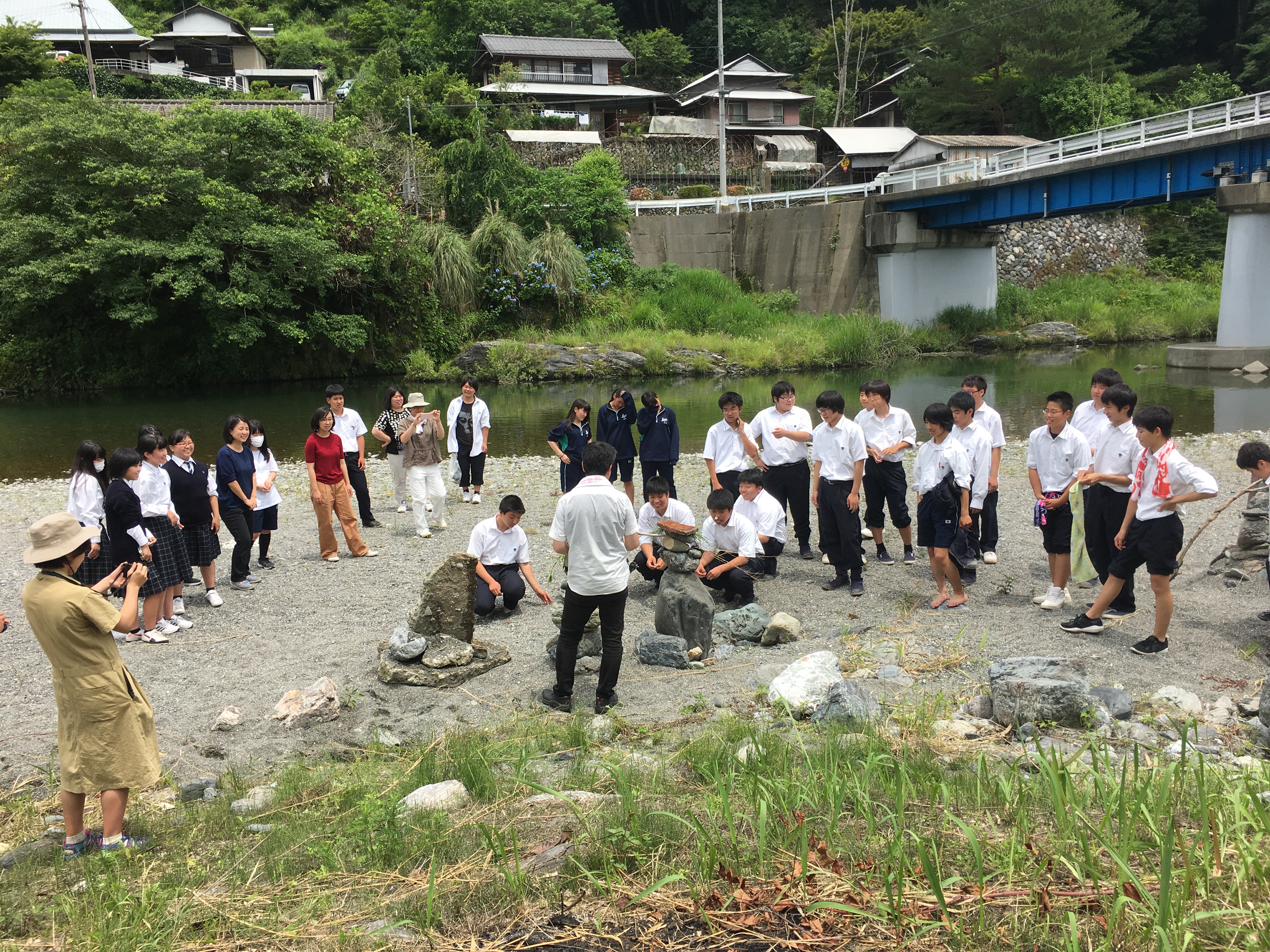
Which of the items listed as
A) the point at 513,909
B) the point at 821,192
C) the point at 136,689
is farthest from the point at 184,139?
the point at 513,909

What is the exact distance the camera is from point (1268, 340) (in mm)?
29156

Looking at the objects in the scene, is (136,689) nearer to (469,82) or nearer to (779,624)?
(779,624)

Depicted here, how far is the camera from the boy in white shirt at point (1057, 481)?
8.02 metres

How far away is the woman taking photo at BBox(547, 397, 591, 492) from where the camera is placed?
11.4m

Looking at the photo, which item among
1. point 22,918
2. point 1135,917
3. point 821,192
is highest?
point 821,192

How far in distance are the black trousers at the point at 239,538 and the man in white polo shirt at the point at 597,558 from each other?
4777 mm

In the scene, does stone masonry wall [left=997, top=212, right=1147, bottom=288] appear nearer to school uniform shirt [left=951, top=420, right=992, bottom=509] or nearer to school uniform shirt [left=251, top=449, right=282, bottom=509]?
school uniform shirt [left=951, top=420, right=992, bottom=509]

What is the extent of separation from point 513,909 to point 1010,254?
46899 mm

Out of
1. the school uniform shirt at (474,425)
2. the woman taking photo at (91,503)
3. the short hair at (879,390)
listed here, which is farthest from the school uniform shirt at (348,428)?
the short hair at (879,390)

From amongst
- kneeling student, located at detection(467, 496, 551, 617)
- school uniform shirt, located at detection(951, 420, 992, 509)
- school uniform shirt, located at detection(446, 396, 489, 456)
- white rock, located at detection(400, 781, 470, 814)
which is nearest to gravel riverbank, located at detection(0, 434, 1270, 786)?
kneeling student, located at detection(467, 496, 551, 617)

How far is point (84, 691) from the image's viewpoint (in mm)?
4391

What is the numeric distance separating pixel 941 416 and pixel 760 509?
193 cm

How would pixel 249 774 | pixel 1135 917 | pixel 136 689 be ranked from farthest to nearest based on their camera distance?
pixel 249 774 < pixel 136 689 < pixel 1135 917

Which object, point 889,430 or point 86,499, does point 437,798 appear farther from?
point 889,430
